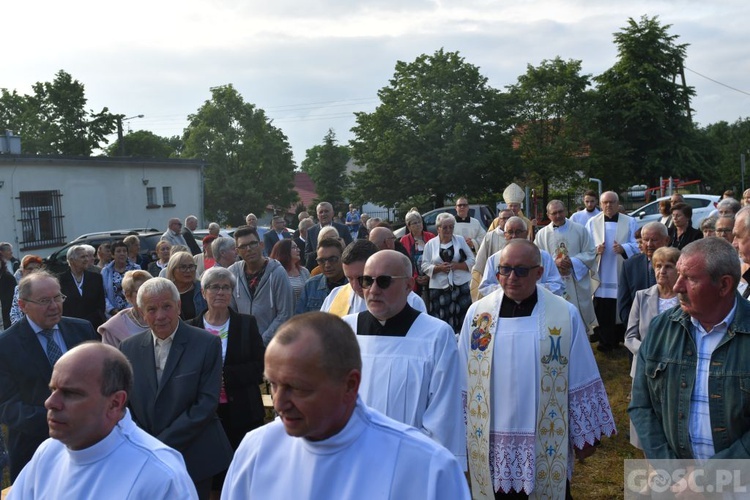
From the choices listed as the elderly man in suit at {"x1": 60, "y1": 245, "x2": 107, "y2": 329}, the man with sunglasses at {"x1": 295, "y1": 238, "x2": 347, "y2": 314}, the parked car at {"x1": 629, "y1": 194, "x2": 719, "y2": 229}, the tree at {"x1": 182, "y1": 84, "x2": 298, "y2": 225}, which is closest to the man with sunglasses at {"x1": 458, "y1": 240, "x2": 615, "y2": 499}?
the man with sunglasses at {"x1": 295, "y1": 238, "x2": 347, "y2": 314}

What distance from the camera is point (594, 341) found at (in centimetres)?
1068

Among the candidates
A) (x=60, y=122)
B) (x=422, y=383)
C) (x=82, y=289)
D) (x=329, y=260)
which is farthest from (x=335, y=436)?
(x=60, y=122)

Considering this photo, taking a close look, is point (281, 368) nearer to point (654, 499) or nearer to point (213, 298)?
point (654, 499)

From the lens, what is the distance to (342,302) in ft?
16.4

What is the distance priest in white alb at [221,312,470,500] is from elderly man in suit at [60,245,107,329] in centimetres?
694

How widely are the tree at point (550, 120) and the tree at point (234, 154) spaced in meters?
16.3

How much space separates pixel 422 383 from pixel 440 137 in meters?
34.8

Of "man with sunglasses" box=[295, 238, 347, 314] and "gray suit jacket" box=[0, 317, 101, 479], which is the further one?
"man with sunglasses" box=[295, 238, 347, 314]

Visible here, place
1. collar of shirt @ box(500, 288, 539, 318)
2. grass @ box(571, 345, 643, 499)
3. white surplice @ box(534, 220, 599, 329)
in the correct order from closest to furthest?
collar of shirt @ box(500, 288, 539, 318), grass @ box(571, 345, 643, 499), white surplice @ box(534, 220, 599, 329)

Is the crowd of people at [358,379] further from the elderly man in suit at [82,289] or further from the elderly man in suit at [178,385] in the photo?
the elderly man in suit at [82,289]

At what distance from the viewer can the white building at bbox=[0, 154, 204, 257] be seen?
2412 cm

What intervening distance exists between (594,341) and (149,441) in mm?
8736

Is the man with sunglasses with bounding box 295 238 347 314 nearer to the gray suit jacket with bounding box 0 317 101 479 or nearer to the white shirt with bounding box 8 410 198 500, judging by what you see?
the gray suit jacket with bounding box 0 317 101 479

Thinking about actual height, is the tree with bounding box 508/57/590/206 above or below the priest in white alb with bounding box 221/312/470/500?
above
